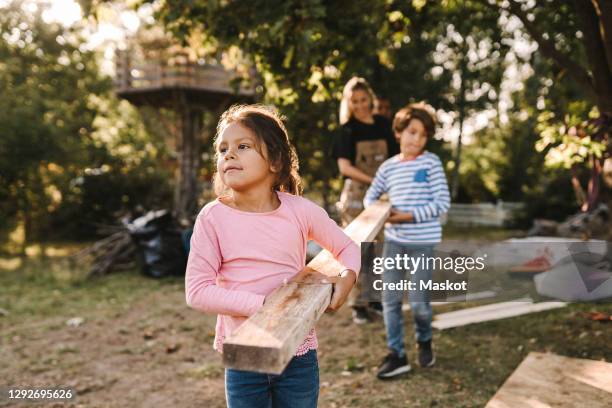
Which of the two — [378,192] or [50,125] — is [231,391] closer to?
[378,192]

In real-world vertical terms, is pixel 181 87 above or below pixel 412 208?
above

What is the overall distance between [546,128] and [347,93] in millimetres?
1851

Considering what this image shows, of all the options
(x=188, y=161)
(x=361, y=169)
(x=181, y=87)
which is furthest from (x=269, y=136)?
(x=188, y=161)

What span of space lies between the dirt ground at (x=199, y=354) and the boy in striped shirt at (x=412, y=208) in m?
0.39

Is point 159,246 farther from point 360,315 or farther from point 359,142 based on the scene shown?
point 359,142

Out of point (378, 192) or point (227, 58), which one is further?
point (227, 58)

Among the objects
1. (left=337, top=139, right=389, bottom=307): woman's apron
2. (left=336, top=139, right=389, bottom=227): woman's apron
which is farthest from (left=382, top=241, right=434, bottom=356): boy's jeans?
(left=336, top=139, right=389, bottom=227): woman's apron

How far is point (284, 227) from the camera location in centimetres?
187

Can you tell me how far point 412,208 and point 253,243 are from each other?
1942 mm

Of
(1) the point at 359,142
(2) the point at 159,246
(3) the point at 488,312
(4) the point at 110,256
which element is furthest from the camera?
(4) the point at 110,256

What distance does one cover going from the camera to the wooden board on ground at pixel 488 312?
198 inches

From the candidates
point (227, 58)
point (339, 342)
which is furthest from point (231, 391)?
point (227, 58)

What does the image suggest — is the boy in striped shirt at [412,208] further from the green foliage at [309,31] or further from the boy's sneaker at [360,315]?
the boy's sneaker at [360,315]

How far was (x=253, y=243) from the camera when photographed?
1.82 meters
